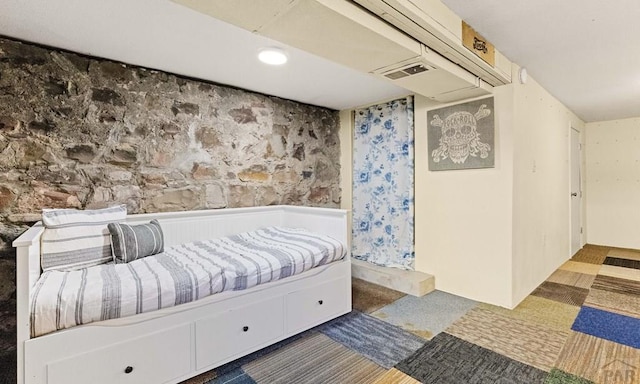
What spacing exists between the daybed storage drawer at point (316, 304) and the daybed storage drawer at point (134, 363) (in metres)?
0.72

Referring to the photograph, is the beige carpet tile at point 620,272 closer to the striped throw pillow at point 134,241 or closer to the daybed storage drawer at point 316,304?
the daybed storage drawer at point 316,304

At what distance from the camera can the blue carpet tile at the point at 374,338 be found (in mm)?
1949

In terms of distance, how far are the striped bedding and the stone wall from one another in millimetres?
580

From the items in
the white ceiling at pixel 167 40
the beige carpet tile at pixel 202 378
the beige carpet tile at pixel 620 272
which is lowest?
the beige carpet tile at pixel 202 378

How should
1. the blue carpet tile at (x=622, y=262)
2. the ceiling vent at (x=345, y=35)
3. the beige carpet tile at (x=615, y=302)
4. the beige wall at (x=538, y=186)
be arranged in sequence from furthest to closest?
the blue carpet tile at (x=622, y=262), the beige wall at (x=538, y=186), the beige carpet tile at (x=615, y=302), the ceiling vent at (x=345, y=35)

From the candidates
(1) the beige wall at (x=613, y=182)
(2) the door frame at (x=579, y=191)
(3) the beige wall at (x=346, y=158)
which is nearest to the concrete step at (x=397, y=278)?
(3) the beige wall at (x=346, y=158)

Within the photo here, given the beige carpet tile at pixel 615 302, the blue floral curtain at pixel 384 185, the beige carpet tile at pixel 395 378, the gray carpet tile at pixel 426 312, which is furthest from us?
the blue floral curtain at pixel 384 185

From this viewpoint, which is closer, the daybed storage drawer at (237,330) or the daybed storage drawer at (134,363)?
the daybed storage drawer at (134,363)

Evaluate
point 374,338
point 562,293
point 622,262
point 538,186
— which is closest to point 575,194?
point 622,262

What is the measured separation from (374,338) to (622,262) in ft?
13.3

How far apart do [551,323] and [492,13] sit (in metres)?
2.28

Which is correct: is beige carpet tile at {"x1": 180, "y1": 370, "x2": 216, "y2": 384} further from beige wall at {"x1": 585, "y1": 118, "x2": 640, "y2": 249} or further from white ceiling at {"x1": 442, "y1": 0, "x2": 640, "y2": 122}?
beige wall at {"x1": 585, "y1": 118, "x2": 640, "y2": 249}

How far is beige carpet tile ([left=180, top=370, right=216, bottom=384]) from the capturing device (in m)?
1.72

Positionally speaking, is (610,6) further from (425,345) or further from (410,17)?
(425,345)
